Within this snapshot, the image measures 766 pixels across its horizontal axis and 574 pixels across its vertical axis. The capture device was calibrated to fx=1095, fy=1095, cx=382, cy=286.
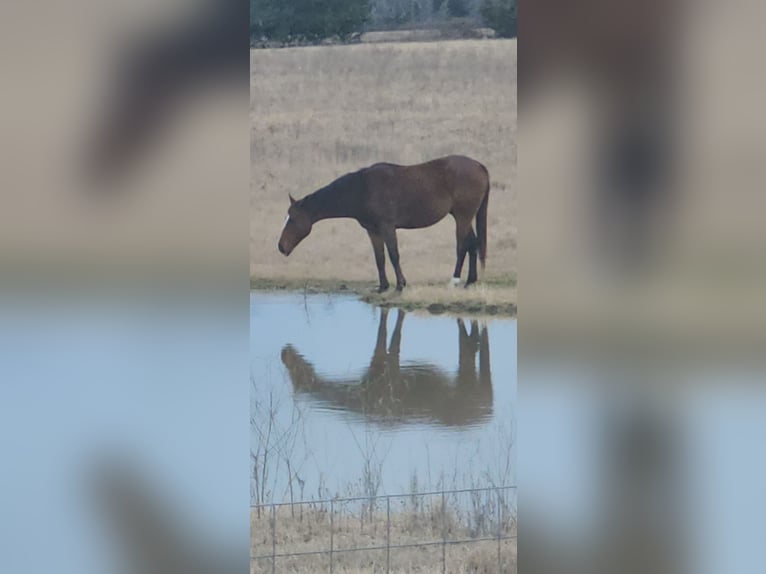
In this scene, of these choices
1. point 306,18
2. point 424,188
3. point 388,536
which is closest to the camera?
point 306,18

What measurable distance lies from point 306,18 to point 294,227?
2.97 ft

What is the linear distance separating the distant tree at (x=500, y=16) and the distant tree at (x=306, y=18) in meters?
0.54

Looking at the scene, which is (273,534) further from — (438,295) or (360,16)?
(360,16)

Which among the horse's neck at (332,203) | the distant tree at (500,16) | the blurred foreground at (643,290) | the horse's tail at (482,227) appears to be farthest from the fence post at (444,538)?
the distant tree at (500,16)

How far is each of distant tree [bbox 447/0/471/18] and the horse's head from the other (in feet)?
3.58

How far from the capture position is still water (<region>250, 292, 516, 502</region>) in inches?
188

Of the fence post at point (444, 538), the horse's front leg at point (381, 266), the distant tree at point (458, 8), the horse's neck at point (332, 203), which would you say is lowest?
the fence post at point (444, 538)

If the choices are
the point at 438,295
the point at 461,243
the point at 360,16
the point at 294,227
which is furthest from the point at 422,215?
the point at 360,16

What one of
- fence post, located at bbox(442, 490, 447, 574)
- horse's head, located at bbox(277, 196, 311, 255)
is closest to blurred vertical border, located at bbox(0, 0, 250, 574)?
horse's head, located at bbox(277, 196, 311, 255)

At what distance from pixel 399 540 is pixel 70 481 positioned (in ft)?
4.73

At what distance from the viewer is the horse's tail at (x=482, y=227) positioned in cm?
491

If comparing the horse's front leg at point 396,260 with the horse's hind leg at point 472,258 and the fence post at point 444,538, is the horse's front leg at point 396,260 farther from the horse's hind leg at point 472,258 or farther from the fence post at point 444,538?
the fence post at point 444,538

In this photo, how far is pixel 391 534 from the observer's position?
191 inches

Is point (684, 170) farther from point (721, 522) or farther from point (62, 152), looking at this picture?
point (62, 152)
